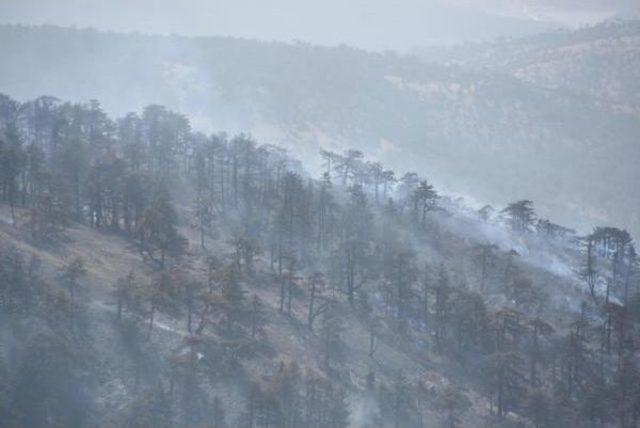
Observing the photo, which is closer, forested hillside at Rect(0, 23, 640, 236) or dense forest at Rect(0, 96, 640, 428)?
dense forest at Rect(0, 96, 640, 428)

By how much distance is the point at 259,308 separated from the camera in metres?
41.8

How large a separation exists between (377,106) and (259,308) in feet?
314

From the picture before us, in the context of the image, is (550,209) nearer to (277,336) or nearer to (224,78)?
(224,78)

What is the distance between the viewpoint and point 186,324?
40188 millimetres

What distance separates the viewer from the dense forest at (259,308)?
3475 centimetres

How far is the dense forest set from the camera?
114ft

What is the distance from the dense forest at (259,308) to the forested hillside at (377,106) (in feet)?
148

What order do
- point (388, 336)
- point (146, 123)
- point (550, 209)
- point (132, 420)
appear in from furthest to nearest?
point (550, 209)
point (146, 123)
point (388, 336)
point (132, 420)

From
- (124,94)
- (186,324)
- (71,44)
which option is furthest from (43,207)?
(71,44)

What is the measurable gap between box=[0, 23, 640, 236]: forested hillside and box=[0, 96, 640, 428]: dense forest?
45.2m

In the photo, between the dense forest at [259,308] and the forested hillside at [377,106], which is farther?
the forested hillside at [377,106]

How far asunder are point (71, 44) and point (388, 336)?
108 metres

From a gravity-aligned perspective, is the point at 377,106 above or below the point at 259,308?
above

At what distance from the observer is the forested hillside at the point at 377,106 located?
115625 millimetres
